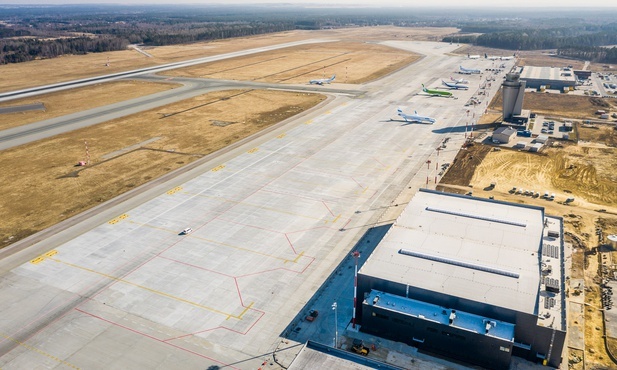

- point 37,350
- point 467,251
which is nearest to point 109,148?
point 37,350

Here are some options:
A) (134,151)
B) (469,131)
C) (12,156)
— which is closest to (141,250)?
(134,151)

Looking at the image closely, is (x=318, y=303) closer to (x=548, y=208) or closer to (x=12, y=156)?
(x=548, y=208)

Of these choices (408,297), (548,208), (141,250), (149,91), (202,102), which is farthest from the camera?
(149,91)

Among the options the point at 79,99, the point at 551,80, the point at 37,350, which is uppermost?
the point at 551,80

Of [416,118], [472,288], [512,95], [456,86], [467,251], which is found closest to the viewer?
[472,288]

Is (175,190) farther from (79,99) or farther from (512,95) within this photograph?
(79,99)

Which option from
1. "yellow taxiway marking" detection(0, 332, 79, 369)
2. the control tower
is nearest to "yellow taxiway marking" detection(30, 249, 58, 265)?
"yellow taxiway marking" detection(0, 332, 79, 369)
